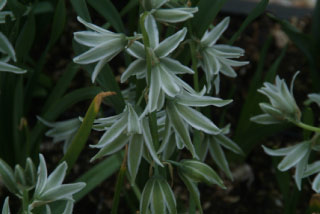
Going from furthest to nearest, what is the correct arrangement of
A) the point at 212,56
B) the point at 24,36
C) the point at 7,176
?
the point at 24,36, the point at 212,56, the point at 7,176

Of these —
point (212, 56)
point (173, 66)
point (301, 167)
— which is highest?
point (173, 66)

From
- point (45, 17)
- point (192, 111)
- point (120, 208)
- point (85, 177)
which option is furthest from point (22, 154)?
point (192, 111)

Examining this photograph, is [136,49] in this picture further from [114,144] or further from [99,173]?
[99,173]

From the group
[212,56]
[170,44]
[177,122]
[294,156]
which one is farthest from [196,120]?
[294,156]

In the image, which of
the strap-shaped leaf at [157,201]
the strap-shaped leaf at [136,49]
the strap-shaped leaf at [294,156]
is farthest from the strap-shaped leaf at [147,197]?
the strap-shaped leaf at [294,156]

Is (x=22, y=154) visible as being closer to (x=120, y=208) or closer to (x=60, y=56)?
(x=120, y=208)
